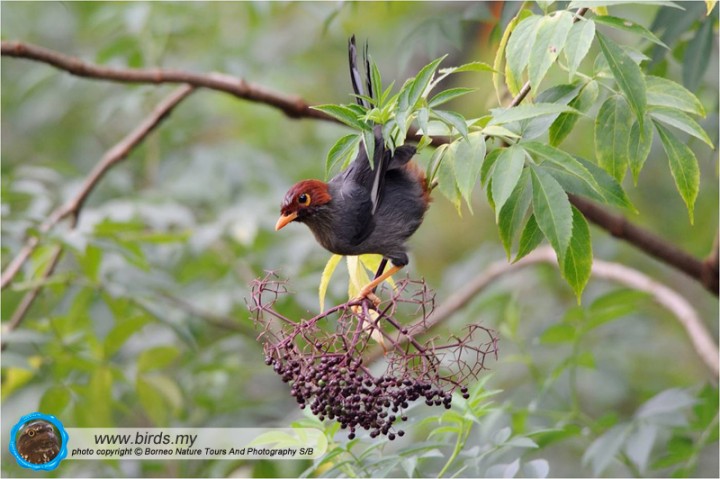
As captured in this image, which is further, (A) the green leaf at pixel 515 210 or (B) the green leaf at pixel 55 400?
(B) the green leaf at pixel 55 400

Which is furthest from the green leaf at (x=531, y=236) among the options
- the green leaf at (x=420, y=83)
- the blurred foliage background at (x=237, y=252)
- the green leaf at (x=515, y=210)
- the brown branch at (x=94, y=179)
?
the brown branch at (x=94, y=179)

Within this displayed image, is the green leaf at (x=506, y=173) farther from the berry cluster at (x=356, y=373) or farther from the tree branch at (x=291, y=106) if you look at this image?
the tree branch at (x=291, y=106)

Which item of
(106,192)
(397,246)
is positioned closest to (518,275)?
(106,192)

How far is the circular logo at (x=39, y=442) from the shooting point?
2779mm

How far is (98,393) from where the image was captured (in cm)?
306

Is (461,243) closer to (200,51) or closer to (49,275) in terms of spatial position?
(200,51)

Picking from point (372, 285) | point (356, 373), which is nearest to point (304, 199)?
point (372, 285)

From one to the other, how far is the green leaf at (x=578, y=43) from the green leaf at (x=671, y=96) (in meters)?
0.26

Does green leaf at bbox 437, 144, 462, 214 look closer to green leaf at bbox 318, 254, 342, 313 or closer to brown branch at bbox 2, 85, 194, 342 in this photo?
green leaf at bbox 318, 254, 342, 313

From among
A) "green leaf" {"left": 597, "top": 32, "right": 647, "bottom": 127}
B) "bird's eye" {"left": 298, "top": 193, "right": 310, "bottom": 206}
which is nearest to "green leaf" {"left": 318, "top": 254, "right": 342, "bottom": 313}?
"bird's eye" {"left": 298, "top": 193, "right": 310, "bottom": 206}

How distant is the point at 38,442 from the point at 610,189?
2.11m

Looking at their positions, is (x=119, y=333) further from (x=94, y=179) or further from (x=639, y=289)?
(x=639, y=289)

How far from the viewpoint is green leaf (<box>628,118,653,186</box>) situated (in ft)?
6.03

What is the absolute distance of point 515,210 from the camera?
69.4 inches
